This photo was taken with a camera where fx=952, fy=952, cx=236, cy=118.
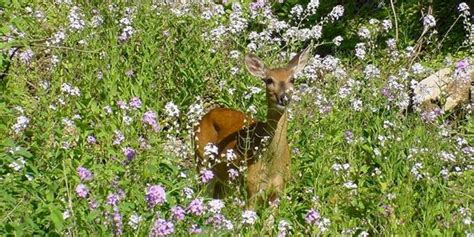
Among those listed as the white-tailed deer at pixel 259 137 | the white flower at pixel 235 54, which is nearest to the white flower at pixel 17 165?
the white-tailed deer at pixel 259 137

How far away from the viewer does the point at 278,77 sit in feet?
24.6

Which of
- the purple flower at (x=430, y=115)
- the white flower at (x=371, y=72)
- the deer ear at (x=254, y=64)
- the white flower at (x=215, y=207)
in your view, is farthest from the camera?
the white flower at (x=371, y=72)

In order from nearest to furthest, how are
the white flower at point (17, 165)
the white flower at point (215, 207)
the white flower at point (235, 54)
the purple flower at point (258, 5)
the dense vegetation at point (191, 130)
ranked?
the white flower at point (215, 207) → the dense vegetation at point (191, 130) → the white flower at point (17, 165) → the white flower at point (235, 54) → the purple flower at point (258, 5)

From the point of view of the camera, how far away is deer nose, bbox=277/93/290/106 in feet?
23.7

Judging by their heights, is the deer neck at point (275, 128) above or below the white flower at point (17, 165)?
below

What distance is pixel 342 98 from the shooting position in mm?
8180

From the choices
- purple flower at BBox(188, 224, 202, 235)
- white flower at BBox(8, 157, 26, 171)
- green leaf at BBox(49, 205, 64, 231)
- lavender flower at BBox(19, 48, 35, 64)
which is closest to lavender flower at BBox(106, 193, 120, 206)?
A: green leaf at BBox(49, 205, 64, 231)

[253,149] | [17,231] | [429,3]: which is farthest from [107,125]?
[429,3]

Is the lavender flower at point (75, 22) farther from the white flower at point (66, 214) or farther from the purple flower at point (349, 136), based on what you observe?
the white flower at point (66, 214)

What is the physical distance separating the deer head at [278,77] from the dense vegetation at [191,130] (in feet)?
0.91

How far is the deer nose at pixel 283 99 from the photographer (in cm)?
723

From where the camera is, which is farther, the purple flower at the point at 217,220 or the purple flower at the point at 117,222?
the purple flower at the point at 217,220

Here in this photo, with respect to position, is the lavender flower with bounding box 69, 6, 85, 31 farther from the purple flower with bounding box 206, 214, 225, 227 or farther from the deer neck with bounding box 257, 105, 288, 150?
the purple flower with bounding box 206, 214, 225, 227

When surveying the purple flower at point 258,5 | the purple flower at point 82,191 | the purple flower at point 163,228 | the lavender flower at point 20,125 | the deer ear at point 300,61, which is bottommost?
the purple flower at point 258,5
